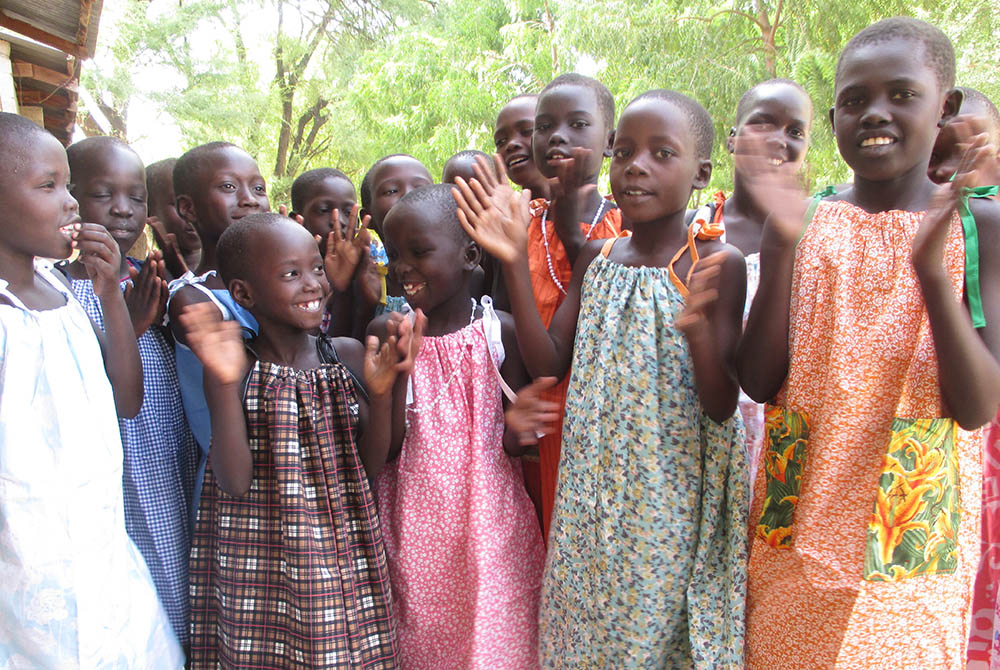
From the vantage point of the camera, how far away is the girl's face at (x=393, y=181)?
2867 millimetres

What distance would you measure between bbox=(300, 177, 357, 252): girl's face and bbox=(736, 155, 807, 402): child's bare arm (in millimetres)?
1860

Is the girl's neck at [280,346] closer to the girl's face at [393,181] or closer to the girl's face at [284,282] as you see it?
the girl's face at [284,282]

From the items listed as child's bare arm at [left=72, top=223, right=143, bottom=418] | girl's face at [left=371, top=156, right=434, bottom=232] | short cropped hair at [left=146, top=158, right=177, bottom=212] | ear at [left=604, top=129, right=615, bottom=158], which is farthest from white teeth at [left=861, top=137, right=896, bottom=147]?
short cropped hair at [left=146, top=158, right=177, bottom=212]

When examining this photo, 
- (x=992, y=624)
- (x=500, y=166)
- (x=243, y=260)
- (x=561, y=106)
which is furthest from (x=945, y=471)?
(x=243, y=260)

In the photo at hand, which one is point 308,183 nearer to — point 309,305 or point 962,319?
point 309,305

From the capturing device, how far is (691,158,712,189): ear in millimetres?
1934

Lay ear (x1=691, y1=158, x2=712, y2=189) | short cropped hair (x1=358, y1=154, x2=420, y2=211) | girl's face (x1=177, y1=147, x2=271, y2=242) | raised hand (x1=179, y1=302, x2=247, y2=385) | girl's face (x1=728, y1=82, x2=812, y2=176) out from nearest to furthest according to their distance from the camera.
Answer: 1. raised hand (x1=179, y1=302, x2=247, y2=385)
2. ear (x1=691, y1=158, x2=712, y2=189)
3. girl's face (x1=728, y1=82, x2=812, y2=176)
4. girl's face (x1=177, y1=147, x2=271, y2=242)
5. short cropped hair (x1=358, y1=154, x2=420, y2=211)

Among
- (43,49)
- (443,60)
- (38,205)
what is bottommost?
(38,205)

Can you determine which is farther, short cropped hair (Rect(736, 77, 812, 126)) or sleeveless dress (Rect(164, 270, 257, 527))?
short cropped hair (Rect(736, 77, 812, 126))

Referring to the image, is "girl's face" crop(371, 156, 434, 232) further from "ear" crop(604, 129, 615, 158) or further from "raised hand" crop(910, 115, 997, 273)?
"raised hand" crop(910, 115, 997, 273)

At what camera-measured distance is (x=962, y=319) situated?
1.40 m

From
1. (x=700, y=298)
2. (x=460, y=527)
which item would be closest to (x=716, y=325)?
(x=700, y=298)

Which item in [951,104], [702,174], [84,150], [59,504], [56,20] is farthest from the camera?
[56,20]

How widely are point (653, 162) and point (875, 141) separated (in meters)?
0.51
